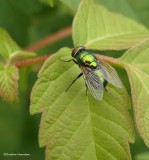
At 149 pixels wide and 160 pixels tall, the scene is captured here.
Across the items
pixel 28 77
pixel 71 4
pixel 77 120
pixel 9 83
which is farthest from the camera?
pixel 28 77

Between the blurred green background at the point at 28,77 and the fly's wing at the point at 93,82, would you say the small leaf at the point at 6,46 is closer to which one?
the fly's wing at the point at 93,82

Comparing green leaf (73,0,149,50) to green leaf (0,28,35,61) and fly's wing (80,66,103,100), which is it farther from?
green leaf (0,28,35,61)

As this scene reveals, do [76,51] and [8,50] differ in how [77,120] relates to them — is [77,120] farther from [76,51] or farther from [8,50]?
[8,50]

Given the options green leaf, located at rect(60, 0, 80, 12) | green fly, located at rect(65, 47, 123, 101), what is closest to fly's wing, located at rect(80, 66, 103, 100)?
green fly, located at rect(65, 47, 123, 101)

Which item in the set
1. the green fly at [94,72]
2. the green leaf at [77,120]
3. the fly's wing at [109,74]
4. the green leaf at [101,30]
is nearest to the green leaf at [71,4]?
the green leaf at [101,30]


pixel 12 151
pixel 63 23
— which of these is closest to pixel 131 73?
pixel 12 151

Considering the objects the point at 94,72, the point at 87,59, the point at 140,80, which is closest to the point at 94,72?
the point at 94,72

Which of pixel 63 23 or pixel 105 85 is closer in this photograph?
pixel 105 85

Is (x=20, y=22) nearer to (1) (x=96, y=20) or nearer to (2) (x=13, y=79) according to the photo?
(1) (x=96, y=20)
